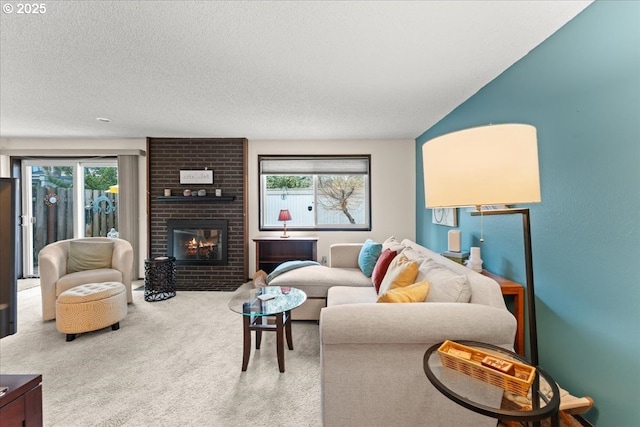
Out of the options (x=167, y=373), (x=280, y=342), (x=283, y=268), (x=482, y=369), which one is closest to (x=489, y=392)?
(x=482, y=369)

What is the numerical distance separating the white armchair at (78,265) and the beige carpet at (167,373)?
38 cm

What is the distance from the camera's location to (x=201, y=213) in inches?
178

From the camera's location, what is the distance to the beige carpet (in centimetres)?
164

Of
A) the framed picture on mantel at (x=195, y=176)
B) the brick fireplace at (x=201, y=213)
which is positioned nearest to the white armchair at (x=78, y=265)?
the brick fireplace at (x=201, y=213)

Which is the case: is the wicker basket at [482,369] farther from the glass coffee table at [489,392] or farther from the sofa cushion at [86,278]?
the sofa cushion at [86,278]

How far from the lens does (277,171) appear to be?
463 centimetres

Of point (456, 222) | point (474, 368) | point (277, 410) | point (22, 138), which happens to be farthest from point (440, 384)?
point (22, 138)

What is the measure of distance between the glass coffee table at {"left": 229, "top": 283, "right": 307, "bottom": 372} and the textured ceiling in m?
1.85

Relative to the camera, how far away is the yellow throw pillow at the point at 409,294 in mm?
1656

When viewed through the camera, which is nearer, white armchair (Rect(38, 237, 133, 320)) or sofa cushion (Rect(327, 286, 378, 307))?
sofa cushion (Rect(327, 286, 378, 307))

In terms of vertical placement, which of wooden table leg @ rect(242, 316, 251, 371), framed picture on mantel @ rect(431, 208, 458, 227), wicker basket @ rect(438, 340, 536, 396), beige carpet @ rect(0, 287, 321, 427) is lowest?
beige carpet @ rect(0, 287, 321, 427)

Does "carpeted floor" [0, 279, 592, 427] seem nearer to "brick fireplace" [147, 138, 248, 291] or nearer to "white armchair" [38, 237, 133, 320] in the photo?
"white armchair" [38, 237, 133, 320]

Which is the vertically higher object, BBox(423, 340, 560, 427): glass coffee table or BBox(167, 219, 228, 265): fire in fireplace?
BBox(167, 219, 228, 265): fire in fireplace

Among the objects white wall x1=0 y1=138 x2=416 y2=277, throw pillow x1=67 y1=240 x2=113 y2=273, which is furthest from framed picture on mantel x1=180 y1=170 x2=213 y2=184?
throw pillow x1=67 y1=240 x2=113 y2=273
